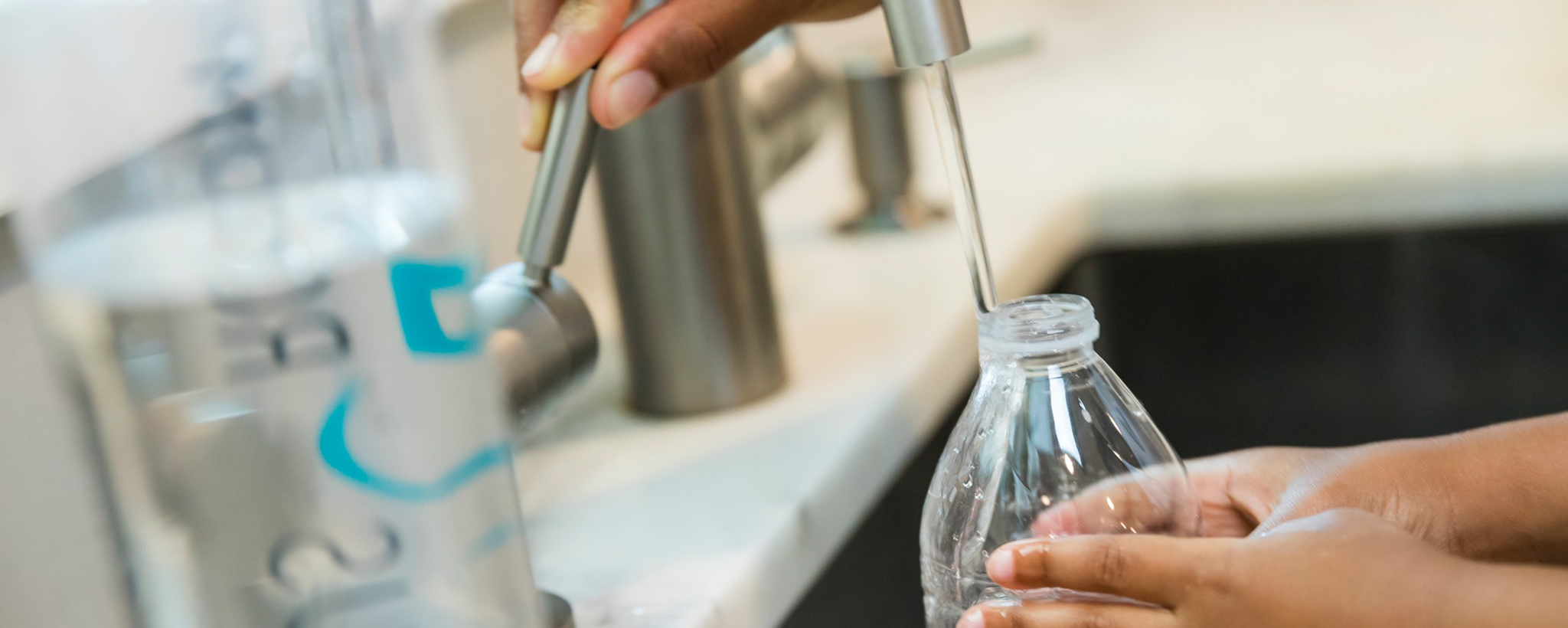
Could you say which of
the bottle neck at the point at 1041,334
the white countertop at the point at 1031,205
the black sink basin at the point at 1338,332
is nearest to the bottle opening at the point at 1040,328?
the bottle neck at the point at 1041,334

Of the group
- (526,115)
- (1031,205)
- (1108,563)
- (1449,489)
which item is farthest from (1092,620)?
(1031,205)

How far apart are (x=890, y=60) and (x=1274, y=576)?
0.57 m

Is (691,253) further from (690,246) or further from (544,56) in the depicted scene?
(544,56)

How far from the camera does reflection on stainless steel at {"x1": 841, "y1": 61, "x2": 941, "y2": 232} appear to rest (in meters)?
0.90

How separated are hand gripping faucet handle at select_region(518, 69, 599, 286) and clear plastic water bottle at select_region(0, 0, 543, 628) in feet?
0.51

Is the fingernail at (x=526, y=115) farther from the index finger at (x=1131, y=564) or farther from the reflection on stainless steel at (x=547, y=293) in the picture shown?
the index finger at (x=1131, y=564)

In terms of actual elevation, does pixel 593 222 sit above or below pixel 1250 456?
above

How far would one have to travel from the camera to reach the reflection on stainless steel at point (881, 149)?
90 cm

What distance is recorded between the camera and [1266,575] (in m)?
0.37

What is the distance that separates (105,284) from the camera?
0.29 m

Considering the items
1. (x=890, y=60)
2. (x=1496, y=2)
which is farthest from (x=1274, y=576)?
(x=1496, y=2)

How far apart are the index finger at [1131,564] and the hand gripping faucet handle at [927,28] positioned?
142 millimetres

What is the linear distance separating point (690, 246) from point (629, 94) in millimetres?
160

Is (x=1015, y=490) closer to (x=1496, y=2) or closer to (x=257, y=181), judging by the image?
(x=257, y=181)
